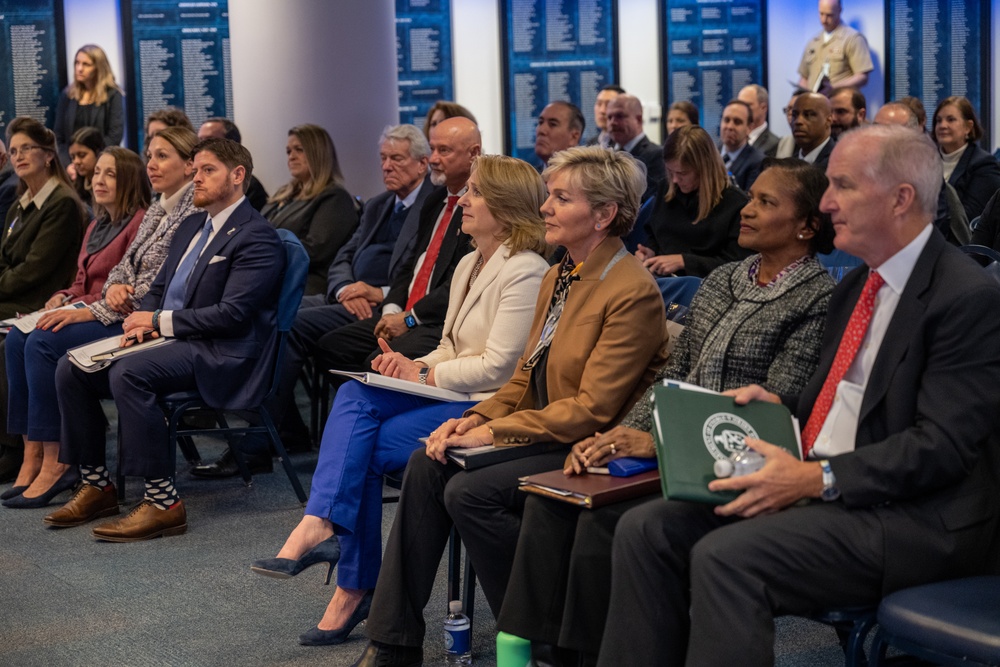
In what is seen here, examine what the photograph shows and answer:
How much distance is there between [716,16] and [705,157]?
5119 mm

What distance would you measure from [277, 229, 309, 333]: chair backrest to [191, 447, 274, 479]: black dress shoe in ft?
3.04

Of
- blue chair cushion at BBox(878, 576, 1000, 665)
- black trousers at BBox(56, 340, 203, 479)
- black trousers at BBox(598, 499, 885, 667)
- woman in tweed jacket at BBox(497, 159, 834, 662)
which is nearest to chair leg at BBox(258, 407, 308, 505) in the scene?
black trousers at BBox(56, 340, 203, 479)

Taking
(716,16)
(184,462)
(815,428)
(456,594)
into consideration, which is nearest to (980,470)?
(815,428)

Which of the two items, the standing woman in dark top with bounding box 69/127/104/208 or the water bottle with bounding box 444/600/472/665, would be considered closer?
the water bottle with bounding box 444/600/472/665

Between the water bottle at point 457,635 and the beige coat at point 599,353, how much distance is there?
0.45 m

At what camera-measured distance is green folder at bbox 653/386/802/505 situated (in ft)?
7.21

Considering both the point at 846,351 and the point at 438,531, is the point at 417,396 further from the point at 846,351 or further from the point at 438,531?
the point at 846,351

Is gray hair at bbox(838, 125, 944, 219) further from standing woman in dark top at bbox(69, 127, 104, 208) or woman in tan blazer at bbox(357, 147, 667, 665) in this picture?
standing woman in dark top at bbox(69, 127, 104, 208)

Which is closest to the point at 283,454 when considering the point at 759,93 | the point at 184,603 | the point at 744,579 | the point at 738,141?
the point at 184,603

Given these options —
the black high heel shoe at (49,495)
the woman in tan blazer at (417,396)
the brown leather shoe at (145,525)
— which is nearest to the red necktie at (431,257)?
the woman in tan blazer at (417,396)

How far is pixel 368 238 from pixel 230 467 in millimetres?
1274

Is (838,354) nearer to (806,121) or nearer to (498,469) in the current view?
(498,469)

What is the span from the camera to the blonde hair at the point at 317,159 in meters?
6.32

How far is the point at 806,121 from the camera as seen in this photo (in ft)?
22.0
